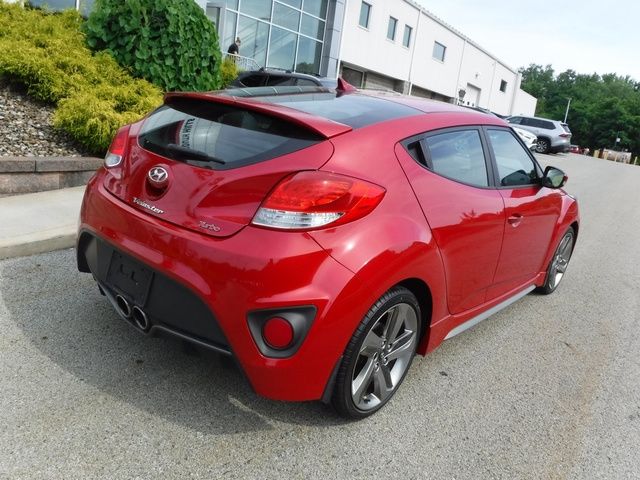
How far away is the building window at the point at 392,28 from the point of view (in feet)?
99.0

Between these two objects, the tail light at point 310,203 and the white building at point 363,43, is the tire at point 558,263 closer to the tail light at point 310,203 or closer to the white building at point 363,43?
the tail light at point 310,203

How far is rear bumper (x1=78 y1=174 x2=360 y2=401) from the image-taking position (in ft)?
7.26

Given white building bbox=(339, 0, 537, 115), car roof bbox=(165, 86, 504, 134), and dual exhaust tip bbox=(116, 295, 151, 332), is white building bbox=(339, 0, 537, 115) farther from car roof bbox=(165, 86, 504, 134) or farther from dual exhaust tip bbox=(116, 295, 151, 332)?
dual exhaust tip bbox=(116, 295, 151, 332)

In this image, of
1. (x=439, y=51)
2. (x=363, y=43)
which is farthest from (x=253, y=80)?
(x=439, y=51)

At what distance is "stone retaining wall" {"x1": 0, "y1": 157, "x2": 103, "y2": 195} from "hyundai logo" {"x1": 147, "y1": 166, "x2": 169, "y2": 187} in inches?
131

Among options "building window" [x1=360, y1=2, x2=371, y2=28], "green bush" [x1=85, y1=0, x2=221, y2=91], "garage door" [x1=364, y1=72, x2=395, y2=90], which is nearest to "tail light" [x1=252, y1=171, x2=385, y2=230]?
"green bush" [x1=85, y1=0, x2=221, y2=91]

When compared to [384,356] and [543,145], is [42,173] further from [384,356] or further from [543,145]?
[543,145]

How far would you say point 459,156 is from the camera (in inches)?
125

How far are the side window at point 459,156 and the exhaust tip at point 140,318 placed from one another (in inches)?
63.0

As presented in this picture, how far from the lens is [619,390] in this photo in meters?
3.44

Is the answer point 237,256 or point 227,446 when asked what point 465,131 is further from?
point 227,446

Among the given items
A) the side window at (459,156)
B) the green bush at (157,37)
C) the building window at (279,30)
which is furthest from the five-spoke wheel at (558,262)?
the building window at (279,30)

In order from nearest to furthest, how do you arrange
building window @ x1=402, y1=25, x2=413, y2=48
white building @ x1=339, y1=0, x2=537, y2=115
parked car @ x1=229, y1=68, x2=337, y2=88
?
parked car @ x1=229, y1=68, x2=337, y2=88 < white building @ x1=339, y1=0, x2=537, y2=115 < building window @ x1=402, y1=25, x2=413, y2=48

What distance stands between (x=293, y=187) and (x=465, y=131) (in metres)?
1.47
